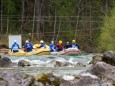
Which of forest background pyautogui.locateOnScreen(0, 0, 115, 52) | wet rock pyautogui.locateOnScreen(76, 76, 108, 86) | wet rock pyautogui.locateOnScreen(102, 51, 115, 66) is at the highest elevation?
forest background pyautogui.locateOnScreen(0, 0, 115, 52)

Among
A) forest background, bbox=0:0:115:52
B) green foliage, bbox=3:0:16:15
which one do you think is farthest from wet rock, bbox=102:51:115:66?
green foliage, bbox=3:0:16:15

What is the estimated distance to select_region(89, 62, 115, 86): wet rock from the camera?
42.2ft

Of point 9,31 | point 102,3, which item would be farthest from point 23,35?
point 102,3

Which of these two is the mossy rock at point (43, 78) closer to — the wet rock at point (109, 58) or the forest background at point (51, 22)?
the wet rock at point (109, 58)

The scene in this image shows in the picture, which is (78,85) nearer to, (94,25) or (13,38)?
(13,38)

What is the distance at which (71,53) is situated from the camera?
3538cm

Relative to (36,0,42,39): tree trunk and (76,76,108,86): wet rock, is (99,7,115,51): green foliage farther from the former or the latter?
(76,76,108,86): wet rock

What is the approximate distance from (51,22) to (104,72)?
37.1 metres

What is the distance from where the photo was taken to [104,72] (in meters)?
13.2

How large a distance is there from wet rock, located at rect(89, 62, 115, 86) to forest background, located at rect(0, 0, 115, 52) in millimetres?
33593

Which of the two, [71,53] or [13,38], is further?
[13,38]

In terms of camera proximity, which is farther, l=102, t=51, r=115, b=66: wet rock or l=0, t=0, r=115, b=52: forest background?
l=0, t=0, r=115, b=52: forest background

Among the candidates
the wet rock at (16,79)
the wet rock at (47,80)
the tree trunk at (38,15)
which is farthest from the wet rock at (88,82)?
the tree trunk at (38,15)

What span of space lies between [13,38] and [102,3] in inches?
653
